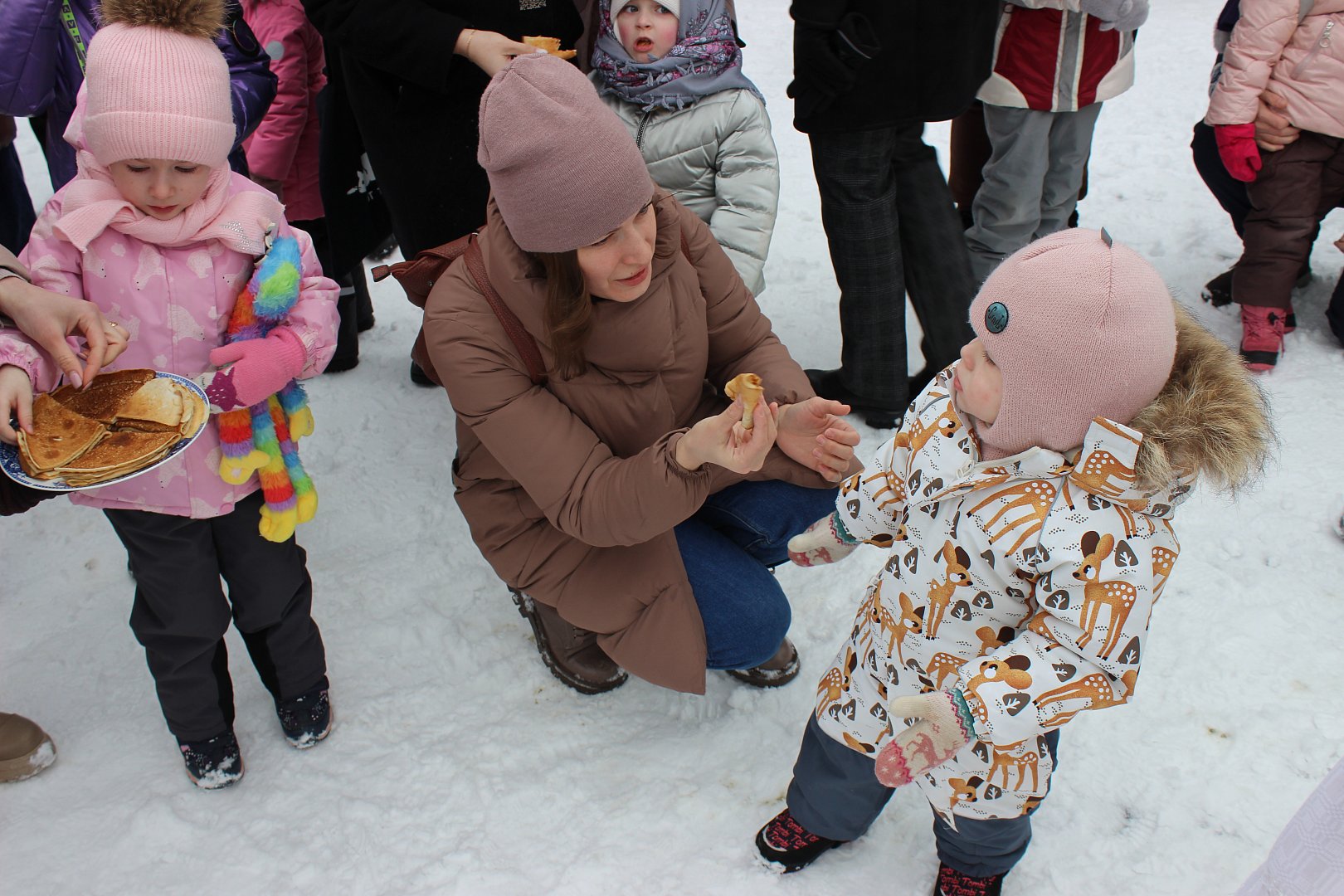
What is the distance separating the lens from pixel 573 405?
2.01 meters

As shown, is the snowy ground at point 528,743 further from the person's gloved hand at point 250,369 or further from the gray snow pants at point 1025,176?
the gray snow pants at point 1025,176

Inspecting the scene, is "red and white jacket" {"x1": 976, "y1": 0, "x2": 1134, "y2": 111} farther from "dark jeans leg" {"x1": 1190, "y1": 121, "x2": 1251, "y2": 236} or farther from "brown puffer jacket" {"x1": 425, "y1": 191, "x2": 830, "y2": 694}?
Answer: "brown puffer jacket" {"x1": 425, "y1": 191, "x2": 830, "y2": 694}

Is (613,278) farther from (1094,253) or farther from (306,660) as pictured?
(306,660)

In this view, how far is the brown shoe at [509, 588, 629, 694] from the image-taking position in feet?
7.55

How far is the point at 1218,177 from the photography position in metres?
3.35

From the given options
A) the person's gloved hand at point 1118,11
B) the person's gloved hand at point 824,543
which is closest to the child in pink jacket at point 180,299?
the person's gloved hand at point 824,543

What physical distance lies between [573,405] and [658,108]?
1.01 metres

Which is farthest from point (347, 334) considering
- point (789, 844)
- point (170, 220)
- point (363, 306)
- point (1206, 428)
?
point (1206, 428)

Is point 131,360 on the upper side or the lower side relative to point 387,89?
lower

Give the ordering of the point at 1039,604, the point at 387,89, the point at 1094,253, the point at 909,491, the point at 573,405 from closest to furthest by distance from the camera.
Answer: the point at 1094,253
the point at 1039,604
the point at 909,491
the point at 573,405
the point at 387,89

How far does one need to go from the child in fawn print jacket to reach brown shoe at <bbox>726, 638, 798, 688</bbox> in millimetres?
632

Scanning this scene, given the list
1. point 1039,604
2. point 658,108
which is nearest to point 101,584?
point 658,108

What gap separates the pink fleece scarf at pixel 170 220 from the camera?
167cm

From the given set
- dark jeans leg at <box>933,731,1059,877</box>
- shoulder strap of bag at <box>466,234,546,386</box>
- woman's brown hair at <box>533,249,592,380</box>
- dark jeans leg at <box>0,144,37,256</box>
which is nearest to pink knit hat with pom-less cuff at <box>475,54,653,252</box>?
woman's brown hair at <box>533,249,592,380</box>
